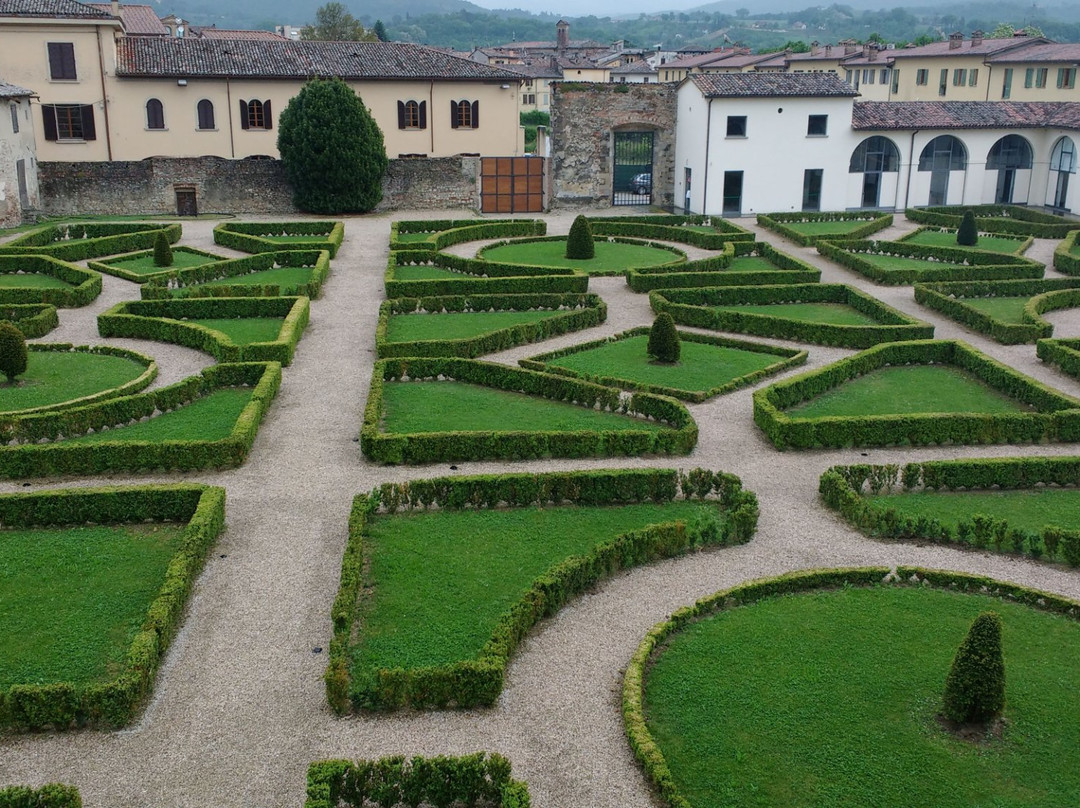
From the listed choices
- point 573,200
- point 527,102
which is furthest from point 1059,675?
point 527,102

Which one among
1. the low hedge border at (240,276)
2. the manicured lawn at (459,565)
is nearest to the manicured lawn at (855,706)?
the manicured lawn at (459,565)

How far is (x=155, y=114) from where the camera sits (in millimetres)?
52375

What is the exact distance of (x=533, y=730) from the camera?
1259 centimetres

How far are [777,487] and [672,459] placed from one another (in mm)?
2219

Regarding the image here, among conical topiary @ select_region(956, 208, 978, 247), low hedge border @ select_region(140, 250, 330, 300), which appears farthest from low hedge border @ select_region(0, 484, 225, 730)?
conical topiary @ select_region(956, 208, 978, 247)

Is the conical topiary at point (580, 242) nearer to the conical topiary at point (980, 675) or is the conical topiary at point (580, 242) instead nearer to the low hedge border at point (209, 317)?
the low hedge border at point (209, 317)

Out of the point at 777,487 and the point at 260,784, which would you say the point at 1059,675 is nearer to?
the point at 777,487

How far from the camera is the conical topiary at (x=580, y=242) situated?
40.1 meters

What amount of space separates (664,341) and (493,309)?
779 cm

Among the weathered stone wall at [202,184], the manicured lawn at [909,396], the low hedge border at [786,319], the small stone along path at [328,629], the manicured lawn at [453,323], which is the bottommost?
the small stone along path at [328,629]

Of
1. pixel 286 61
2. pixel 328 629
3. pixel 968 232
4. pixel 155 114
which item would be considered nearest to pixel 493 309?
pixel 328 629

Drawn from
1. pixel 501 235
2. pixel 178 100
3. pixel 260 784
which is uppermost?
pixel 178 100

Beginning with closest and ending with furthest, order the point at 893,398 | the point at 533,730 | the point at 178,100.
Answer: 1. the point at 533,730
2. the point at 893,398
3. the point at 178,100

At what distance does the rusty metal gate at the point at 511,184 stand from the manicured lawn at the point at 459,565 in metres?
37.2
